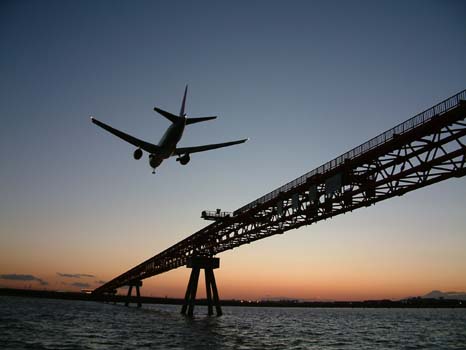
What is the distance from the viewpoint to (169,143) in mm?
42062

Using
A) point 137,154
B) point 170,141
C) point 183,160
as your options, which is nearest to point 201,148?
point 183,160

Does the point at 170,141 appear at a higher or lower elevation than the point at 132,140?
lower

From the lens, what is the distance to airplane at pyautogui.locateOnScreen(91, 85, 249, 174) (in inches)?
1604

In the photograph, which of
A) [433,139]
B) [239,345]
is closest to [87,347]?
[239,345]

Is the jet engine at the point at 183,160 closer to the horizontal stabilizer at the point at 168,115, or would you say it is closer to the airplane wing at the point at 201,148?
the airplane wing at the point at 201,148

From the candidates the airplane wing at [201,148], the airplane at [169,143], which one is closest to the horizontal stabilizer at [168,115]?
the airplane at [169,143]

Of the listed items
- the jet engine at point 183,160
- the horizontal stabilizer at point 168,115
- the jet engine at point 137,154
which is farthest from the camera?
the jet engine at point 183,160

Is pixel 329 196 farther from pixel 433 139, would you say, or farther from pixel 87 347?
pixel 87 347

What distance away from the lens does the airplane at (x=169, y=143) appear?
134ft

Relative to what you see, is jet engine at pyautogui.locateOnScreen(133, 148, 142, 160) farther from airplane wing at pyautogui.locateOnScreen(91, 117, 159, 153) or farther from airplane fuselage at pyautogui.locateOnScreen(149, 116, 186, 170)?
airplane fuselage at pyautogui.locateOnScreen(149, 116, 186, 170)

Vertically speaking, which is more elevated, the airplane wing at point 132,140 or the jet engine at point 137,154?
the airplane wing at point 132,140

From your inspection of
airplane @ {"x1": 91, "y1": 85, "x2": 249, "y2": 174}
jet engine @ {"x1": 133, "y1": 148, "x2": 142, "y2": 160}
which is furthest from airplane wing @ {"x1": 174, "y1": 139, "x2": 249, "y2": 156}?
jet engine @ {"x1": 133, "y1": 148, "x2": 142, "y2": 160}

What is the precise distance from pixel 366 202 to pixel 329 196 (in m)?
3.89

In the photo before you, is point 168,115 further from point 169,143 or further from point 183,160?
point 183,160
